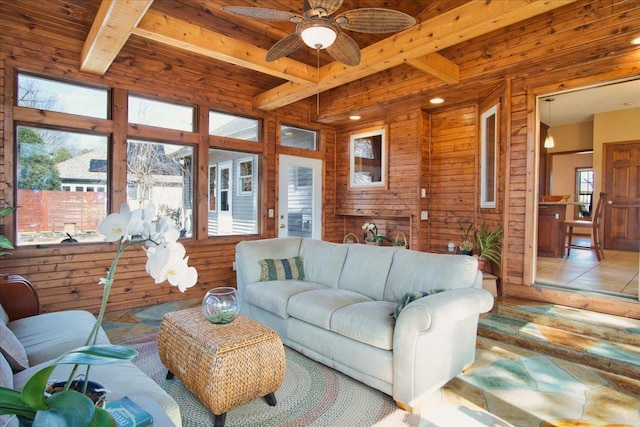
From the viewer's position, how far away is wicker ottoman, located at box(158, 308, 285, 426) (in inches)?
78.7

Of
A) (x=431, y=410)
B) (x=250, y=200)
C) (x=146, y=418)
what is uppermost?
(x=250, y=200)

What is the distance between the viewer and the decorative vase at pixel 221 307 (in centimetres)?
238

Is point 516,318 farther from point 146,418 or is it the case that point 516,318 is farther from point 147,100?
point 147,100

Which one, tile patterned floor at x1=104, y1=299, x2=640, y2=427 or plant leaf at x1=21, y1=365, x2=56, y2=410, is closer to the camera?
plant leaf at x1=21, y1=365, x2=56, y2=410

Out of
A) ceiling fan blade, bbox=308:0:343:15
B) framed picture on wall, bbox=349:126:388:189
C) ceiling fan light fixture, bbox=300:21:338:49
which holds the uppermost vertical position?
ceiling fan blade, bbox=308:0:343:15

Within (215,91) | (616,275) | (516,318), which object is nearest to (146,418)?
(516,318)

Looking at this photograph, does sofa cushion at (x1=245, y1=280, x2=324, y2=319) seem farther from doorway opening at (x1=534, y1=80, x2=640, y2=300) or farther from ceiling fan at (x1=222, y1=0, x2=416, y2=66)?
doorway opening at (x1=534, y1=80, x2=640, y2=300)

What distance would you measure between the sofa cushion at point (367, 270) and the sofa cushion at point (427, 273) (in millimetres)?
67

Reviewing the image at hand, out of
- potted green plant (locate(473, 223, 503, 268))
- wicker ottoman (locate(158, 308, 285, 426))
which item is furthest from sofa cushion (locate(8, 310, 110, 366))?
potted green plant (locate(473, 223, 503, 268))

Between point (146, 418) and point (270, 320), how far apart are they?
2195 millimetres

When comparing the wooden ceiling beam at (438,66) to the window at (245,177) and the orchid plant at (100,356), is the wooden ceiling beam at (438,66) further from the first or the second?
the orchid plant at (100,356)

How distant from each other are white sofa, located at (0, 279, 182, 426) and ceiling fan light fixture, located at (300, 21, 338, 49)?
2292 mm

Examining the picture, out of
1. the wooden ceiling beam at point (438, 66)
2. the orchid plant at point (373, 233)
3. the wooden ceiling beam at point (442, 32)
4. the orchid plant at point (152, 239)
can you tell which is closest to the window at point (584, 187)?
the orchid plant at point (373, 233)

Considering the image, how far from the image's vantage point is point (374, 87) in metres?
4.96
